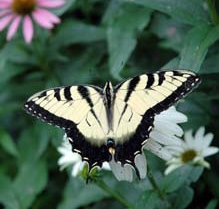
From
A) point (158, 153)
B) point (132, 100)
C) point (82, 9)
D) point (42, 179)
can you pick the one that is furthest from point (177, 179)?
point (82, 9)

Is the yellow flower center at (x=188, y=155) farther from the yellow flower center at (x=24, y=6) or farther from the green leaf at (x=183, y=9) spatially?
the yellow flower center at (x=24, y=6)

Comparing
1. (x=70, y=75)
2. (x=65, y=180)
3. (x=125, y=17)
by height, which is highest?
(x=125, y=17)

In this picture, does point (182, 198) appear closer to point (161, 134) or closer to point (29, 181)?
point (161, 134)

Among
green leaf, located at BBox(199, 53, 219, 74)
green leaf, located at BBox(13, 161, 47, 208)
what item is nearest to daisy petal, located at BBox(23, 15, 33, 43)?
green leaf, located at BBox(13, 161, 47, 208)

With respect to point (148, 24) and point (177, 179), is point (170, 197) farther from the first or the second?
point (148, 24)

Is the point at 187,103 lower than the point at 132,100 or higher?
lower

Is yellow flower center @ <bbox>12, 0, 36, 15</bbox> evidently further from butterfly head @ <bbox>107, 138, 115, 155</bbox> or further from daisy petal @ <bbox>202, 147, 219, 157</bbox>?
butterfly head @ <bbox>107, 138, 115, 155</bbox>
